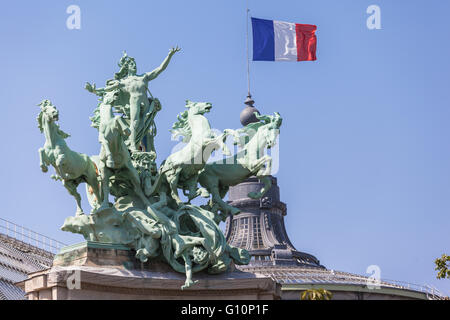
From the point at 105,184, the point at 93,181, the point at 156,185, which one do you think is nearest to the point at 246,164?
the point at 156,185

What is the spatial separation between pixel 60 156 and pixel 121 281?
5.78 m

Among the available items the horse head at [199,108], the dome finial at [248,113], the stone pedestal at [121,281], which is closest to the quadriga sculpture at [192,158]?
the horse head at [199,108]

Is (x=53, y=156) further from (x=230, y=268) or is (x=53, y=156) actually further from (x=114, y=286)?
(x=230, y=268)

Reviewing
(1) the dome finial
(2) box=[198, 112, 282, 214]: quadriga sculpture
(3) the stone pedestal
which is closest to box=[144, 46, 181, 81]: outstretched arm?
(2) box=[198, 112, 282, 214]: quadriga sculpture

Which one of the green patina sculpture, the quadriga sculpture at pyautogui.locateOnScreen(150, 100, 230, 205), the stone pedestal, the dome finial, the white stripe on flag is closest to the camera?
the stone pedestal

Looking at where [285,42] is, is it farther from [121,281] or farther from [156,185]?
[121,281]

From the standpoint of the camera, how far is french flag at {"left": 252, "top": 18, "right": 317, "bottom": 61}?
179 feet

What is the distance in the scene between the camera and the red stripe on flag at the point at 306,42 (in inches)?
2141

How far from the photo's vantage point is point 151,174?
41.9 meters

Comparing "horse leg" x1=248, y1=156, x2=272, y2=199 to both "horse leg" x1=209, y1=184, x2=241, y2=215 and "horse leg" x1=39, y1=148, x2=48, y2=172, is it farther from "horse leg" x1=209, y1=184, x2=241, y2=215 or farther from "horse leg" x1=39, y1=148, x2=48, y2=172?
"horse leg" x1=39, y1=148, x2=48, y2=172

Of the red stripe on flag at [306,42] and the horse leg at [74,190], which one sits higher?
the red stripe on flag at [306,42]

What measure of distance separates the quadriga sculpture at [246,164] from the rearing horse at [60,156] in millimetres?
5880

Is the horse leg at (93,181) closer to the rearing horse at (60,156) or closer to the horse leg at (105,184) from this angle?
the rearing horse at (60,156)

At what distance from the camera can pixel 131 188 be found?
4144 centimetres
